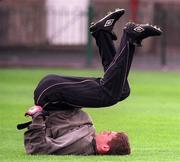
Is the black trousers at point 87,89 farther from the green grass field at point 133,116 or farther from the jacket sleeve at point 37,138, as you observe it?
the green grass field at point 133,116

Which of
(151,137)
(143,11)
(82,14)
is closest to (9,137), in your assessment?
(151,137)

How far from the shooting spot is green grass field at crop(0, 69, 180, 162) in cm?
1017

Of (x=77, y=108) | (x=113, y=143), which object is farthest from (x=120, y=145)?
(x=77, y=108)

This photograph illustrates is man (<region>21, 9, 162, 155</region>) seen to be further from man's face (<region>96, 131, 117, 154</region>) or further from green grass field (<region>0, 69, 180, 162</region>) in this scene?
green grass field (<region>0, 69, 180, 162</region>)

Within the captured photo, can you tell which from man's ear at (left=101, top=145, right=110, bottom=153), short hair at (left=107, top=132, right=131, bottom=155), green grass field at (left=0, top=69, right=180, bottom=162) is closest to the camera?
short hair at (left=107, top=132, right=131, bottom=155)

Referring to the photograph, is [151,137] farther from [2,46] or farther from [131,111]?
[2,46]

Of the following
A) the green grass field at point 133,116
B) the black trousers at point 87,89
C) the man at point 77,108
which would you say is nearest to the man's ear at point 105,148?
the man at point 77,108

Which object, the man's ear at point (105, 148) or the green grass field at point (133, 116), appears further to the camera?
the green grass field at point (133, 116)

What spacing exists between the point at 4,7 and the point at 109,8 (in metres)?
3.01

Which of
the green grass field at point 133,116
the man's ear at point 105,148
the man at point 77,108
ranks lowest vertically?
the green grass field at point 133,116

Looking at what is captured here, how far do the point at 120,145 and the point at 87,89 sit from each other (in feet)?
2.36

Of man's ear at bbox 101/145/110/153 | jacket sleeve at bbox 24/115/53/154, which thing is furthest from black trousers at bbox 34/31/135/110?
man's ear at bbox 101/145/110/153

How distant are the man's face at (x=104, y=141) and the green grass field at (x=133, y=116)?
0.38 feet

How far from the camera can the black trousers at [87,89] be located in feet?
33.5
